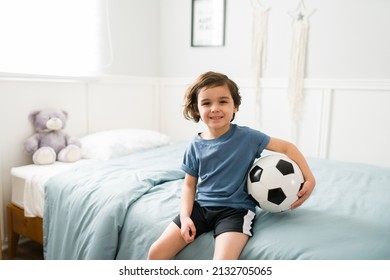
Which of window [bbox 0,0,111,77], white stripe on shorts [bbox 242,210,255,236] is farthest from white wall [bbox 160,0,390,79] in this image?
white stripe on shorts [bbox 242,210,255,236]

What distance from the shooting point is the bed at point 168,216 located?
1.02 meters

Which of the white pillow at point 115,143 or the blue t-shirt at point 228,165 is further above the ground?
the blue t-shirt at point 228,165

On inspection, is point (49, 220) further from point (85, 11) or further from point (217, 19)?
point (217, 19)

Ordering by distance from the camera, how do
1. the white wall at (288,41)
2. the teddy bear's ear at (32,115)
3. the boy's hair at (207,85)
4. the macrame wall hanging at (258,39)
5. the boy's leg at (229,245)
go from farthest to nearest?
the macrame wall hanging at (258,39), the white wall at (288,41), the teddy bear's ear at (32,115), the boy's hair at (207,85), the boy's leg at (229,245)

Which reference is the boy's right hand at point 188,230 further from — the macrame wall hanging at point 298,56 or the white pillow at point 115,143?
the macrame wall hanging at point 298,56

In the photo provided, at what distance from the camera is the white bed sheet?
5.73ft

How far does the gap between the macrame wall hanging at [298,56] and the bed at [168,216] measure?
608mm

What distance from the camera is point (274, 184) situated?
1118 millimetres

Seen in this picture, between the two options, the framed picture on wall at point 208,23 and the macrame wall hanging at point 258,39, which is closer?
the macrame wall hanging at point 258,39

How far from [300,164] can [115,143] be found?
1.25 m

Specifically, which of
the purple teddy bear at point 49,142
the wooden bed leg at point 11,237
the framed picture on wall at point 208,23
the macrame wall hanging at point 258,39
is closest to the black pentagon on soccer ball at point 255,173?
the purple teddy bear at point 49,142

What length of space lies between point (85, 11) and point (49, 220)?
138 cm

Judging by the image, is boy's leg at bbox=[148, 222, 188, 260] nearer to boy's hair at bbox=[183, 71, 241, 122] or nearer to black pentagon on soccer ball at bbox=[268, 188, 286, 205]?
black pentagon on soccer ball at bbox=[268, 188, 286, 205]

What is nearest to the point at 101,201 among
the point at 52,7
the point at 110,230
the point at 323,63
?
the point at 110,230
